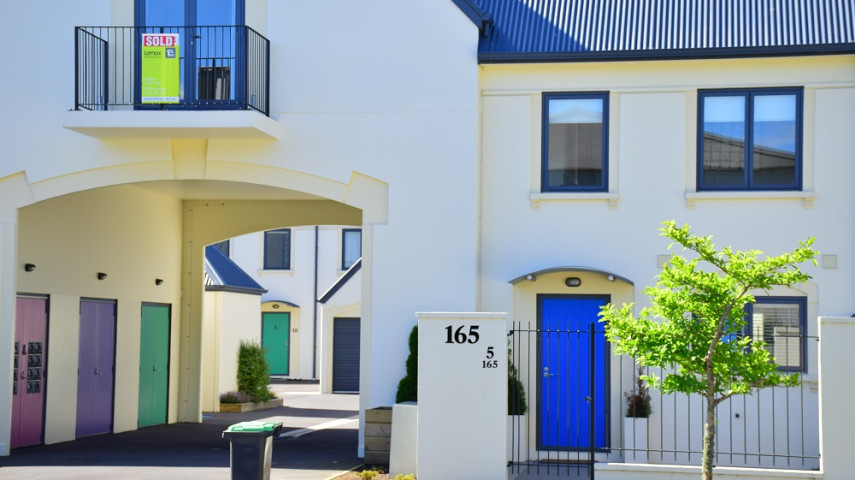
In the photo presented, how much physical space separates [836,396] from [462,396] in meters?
4.27

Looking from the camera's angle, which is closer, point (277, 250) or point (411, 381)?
point (411, 381)

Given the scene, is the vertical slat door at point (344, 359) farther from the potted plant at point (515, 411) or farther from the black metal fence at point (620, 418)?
the potted plant at point (515, 411)

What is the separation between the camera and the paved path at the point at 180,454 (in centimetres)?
1484

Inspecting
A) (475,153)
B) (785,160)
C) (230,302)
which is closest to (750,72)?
(785,160)

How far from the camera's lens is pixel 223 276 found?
28.0m

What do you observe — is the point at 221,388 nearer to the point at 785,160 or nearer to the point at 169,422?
the point at 169,422

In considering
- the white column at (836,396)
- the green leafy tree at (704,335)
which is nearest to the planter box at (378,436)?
the green leafy tree at (704,335)

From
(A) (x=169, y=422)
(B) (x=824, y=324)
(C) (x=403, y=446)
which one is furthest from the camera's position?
(A) (x=169, y=422)

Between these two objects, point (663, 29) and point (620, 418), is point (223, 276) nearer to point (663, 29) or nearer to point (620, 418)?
point (620, 418)

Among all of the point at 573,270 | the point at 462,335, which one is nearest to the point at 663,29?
the point at 573,270

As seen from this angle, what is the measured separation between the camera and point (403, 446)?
47.8ft

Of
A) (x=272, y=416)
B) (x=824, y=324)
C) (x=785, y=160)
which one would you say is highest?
(x=785, y=160)

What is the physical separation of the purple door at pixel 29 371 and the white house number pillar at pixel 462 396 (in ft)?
Result: 24.6

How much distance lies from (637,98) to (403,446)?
6.21 m
